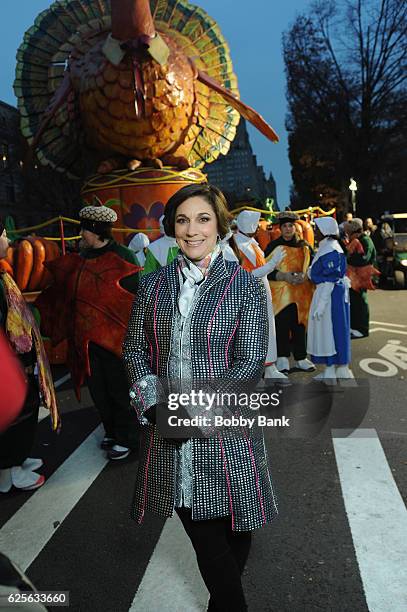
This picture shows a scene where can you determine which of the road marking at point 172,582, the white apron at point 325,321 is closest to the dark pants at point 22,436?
the road marking at point 172,582

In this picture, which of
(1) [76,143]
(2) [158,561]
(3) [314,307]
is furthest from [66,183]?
(2) [158,561]

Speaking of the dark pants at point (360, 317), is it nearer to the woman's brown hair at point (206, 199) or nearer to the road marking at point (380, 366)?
the road marking at point (380, 366)

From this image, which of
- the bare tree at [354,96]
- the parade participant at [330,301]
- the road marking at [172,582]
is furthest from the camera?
the bare tree at [354,96]

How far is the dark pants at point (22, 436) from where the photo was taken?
12.5ft

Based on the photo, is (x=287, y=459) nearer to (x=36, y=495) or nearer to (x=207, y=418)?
(x=36, y=495)

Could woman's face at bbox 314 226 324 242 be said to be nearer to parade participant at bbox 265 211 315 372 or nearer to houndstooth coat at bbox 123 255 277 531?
parade participant at bbox 265 211 315 372

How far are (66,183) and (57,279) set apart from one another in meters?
29.9

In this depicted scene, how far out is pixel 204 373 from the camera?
214 centimetres

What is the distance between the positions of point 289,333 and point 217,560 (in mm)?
5164

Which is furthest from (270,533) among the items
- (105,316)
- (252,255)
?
(252,255)

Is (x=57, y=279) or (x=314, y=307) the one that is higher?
(x=57, y=279)

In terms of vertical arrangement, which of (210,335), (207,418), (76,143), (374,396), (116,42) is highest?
(116,42)

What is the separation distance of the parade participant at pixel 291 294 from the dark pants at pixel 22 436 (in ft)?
12.2

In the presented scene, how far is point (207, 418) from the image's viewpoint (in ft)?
6.70
